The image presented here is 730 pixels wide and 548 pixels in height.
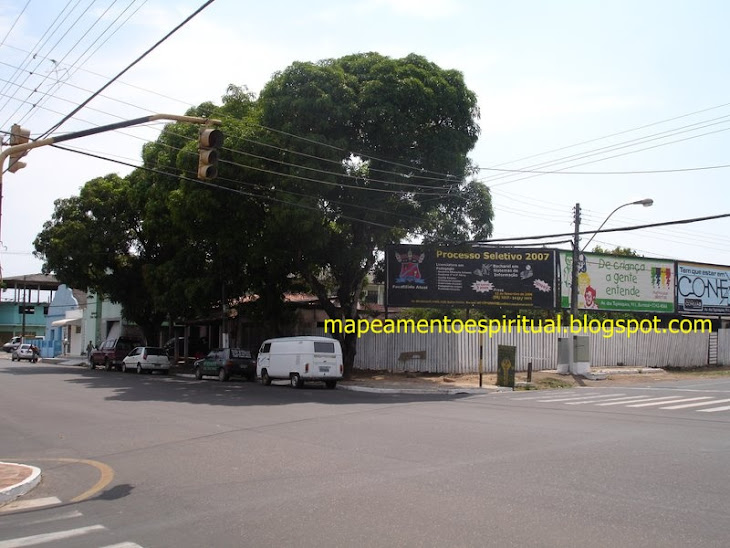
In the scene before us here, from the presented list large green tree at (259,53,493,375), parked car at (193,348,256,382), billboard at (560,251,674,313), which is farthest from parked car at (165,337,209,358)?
billboard at (560,251,674,313)

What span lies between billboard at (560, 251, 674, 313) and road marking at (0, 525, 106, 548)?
31150 mm

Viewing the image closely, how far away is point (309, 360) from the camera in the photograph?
2603cm

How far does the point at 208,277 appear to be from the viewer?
108 feet

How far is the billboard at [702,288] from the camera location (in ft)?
136

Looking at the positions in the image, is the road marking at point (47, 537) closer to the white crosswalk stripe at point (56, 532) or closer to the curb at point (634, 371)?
the white crosswalk stripe at point (56, 532)

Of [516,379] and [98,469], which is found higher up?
[516,379]

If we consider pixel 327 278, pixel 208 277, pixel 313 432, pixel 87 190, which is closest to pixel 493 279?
pixel 327 278

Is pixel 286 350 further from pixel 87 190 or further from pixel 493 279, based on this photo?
pixel 87 190

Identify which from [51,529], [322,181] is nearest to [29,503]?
[51,529]

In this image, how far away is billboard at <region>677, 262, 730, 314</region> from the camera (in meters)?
41.5

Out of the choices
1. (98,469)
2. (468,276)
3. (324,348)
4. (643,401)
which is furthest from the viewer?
(468,276)

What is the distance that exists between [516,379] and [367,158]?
38.4 ft

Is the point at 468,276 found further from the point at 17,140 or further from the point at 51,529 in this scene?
the point at 51,529

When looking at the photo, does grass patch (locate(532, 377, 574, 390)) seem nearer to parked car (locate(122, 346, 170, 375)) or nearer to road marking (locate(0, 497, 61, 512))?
parked car (locate(122, 346, 170, 375))
